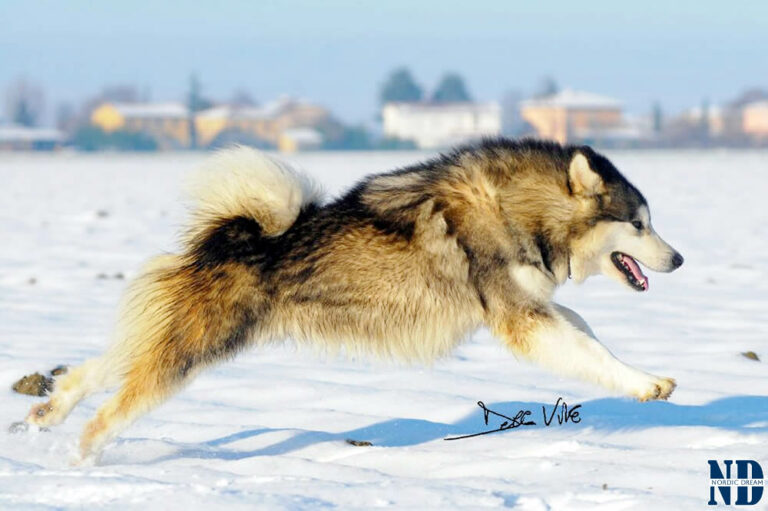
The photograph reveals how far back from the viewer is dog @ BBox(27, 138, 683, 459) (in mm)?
5000

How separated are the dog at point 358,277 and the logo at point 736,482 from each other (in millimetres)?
527

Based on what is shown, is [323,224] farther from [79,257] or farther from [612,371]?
[79,257]

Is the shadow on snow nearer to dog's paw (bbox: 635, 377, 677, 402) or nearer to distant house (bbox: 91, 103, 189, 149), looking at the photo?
dog's paw (bbox: 635, 377, 677, 402)

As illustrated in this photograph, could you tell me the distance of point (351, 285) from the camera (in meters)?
5.18

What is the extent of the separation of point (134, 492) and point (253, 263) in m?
1.16

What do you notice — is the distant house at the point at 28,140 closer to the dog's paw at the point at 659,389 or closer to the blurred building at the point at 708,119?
the blurred building at the point at 708,119

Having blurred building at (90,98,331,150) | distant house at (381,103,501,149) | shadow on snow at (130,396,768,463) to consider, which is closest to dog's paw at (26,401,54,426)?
shadow on snow at (130,396,768,463)

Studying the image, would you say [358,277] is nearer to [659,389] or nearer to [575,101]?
[659,389]

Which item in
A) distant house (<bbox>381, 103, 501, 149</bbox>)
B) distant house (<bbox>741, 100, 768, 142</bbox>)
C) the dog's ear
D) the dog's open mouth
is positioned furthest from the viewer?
distant house (<bbox>741, 100, 768, 142</bbox>)

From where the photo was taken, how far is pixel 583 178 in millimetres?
5484

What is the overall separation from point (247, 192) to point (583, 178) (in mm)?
1536

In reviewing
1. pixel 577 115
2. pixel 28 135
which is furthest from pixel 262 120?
pixel 577 115

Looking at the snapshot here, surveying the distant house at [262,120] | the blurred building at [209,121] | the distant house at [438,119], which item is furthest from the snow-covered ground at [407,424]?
the distant house at [262,120]
